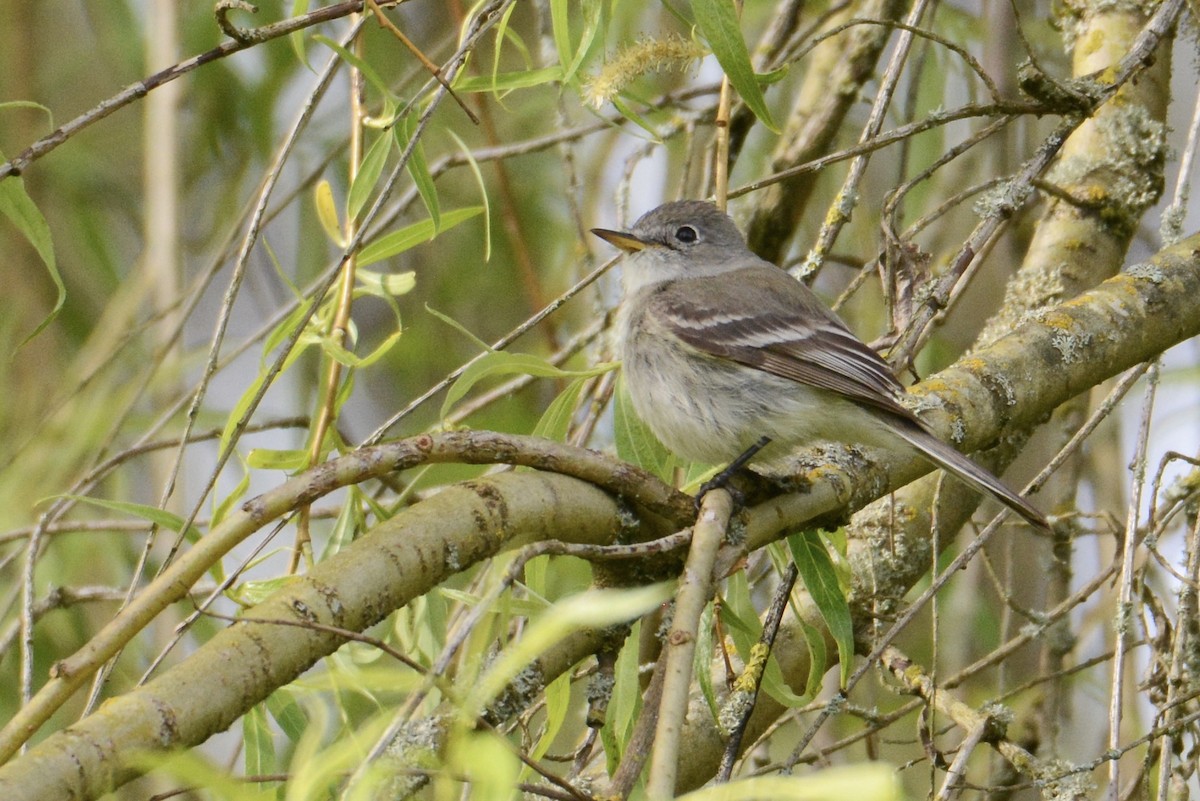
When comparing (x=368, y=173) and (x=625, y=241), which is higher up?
(x=625, y=241)

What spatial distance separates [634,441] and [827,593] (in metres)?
0.70

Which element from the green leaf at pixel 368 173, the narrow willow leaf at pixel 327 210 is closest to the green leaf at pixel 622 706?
the green leaf at pixel 368 173

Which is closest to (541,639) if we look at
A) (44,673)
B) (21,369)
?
(44,673)

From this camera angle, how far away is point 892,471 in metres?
2.91

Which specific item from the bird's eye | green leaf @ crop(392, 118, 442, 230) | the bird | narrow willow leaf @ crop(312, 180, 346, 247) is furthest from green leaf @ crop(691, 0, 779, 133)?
the bird's eye

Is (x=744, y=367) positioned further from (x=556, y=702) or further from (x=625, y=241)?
(x=556, y=702)

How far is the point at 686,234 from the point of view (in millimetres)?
4035

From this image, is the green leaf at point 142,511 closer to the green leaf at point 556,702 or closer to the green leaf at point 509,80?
the green leaf at point 556,702

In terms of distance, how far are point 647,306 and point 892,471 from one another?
40.7 inches

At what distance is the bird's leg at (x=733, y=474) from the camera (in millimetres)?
2477

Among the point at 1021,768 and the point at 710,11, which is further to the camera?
the point at 1021,768

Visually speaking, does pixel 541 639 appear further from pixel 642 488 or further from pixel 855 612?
pixel 855 612

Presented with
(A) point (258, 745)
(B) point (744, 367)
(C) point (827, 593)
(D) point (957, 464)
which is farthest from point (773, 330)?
(A) point (258, 745)

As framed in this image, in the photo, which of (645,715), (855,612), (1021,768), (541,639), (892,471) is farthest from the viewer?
(855,612)
